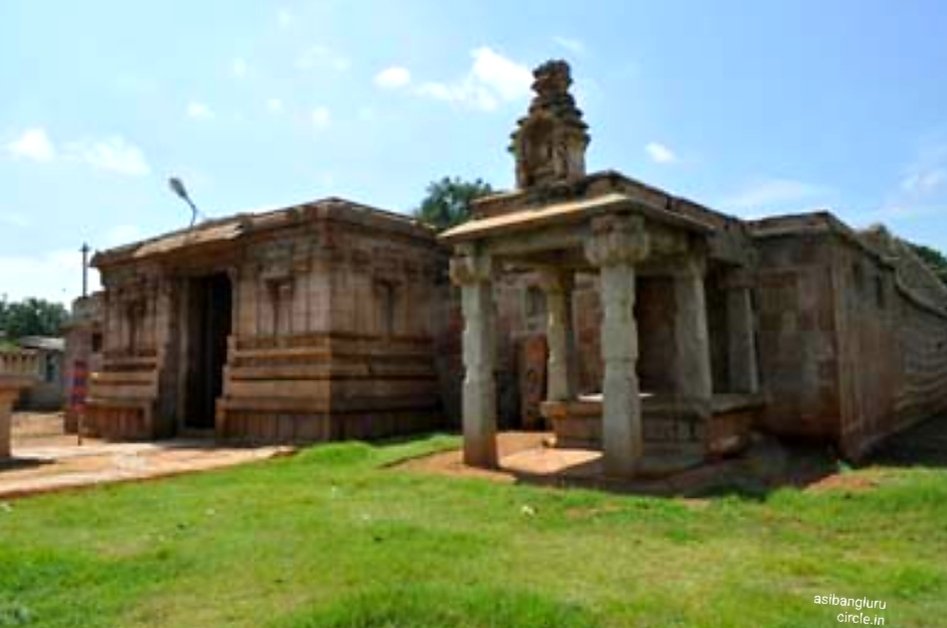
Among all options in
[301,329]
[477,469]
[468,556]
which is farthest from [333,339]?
[468,556]

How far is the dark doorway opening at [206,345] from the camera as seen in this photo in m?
17.9

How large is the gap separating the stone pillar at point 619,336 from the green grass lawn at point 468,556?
3.01 ft

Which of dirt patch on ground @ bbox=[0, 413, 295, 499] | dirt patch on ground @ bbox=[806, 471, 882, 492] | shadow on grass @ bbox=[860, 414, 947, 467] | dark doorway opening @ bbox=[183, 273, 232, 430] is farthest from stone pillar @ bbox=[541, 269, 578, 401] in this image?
dark doorway opening @ bbox=[183, 273, 232, 430]

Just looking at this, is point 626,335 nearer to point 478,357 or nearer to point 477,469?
point 478,357

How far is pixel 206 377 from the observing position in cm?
1836

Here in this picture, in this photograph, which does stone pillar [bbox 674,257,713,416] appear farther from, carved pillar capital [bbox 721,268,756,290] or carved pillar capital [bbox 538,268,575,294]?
carved pillar capital [bbox 538,268,575,294]

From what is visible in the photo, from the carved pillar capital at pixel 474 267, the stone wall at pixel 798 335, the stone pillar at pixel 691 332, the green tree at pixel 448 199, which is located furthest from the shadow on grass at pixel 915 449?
the green tree at pixel 448 199

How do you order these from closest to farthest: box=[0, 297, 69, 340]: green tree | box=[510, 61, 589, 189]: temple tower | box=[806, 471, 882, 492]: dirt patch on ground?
box=[806, 471, 882, 492]: dirt patch on ground → box=[510, 61, 589, 189]: temple tower → box=[0, 297, 69, 340]: green tree

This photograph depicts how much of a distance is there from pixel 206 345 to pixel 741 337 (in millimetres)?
12293

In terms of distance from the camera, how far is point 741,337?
448 inches

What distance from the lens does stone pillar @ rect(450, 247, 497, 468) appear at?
33.4 feet

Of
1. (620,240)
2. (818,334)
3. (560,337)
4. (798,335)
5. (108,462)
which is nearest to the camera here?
(620,240)

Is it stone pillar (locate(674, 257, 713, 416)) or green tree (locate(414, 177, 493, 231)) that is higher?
green tree (locate(414, 177, 493, 231))

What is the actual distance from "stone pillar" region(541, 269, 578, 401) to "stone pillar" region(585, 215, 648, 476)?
2721mm
